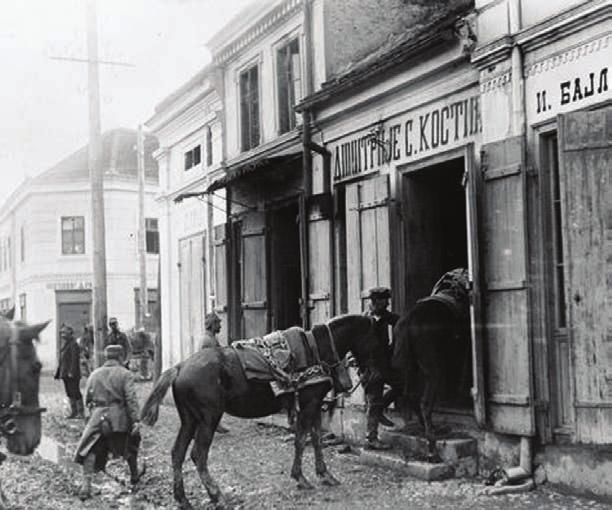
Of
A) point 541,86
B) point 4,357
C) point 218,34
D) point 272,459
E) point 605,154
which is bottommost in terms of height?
point 272,459

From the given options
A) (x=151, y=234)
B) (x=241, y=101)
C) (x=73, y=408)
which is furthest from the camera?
(x=151, y=234)

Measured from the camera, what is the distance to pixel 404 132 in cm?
1119

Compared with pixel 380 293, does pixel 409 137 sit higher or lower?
higher

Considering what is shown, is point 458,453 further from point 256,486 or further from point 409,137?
point 409,137

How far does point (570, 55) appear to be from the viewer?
822 centimetres

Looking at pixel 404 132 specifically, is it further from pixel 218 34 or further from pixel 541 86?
pixel 218 34

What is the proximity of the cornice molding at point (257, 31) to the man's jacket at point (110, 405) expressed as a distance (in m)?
7.03

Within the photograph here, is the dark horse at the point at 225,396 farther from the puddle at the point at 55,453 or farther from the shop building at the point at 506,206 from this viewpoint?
the puddle at the point at 55,453

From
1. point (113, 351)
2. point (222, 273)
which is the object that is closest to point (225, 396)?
point (113, 351)

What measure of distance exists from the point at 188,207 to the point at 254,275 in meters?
5.54

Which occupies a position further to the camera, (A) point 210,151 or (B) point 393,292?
(A) point 210,151

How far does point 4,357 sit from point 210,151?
A: 1273 cm

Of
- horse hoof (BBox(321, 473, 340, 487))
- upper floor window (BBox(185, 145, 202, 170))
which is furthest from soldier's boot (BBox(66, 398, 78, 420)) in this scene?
horse hoof (BBox(321, 473, 340, 487))

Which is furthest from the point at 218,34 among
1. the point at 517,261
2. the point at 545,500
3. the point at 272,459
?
the point at 545,500
